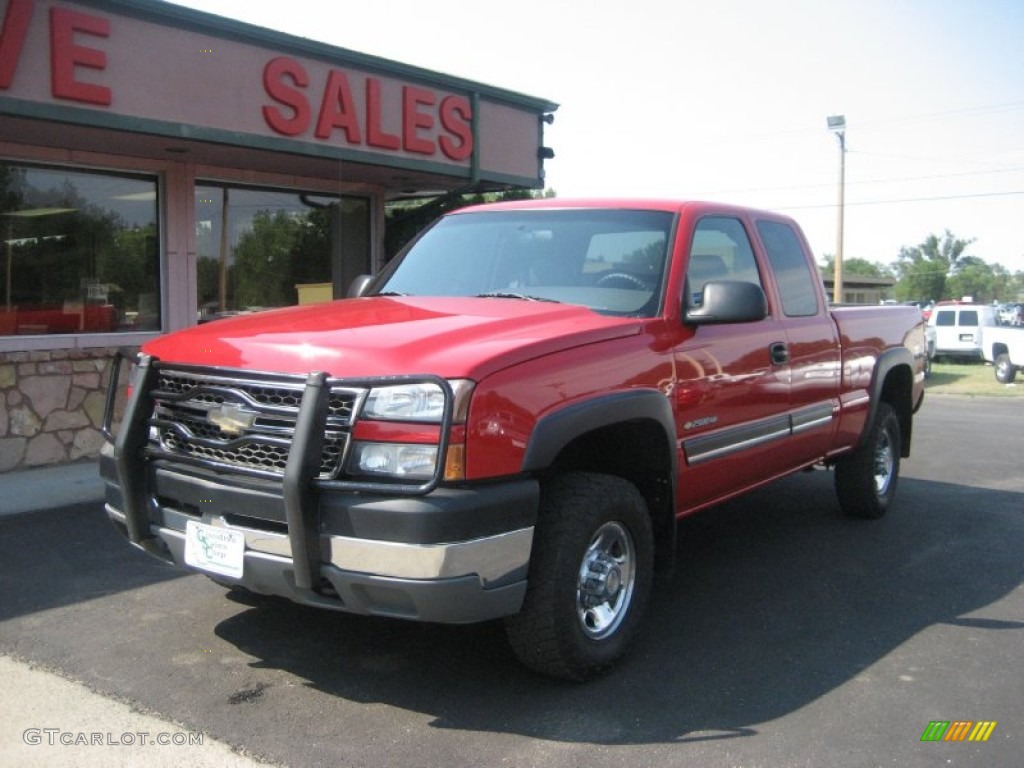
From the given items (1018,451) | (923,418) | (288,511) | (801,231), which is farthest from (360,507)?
(923,418)

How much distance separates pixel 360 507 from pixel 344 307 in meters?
1.48

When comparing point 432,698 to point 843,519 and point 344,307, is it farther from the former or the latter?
point 843,519

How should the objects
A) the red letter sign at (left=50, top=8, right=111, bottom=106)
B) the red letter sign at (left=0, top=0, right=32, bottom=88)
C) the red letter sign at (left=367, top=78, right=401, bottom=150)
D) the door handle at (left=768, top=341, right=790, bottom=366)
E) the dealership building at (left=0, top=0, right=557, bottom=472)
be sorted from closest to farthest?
1. the door handle at (left=768, top=341, right=790, bottom=366)
2. the red letter sign at (left=0, top=0, right=32, bottom=88)
3. the red letter sign at (left=50, top=8, right=111, bottom=106)
4. the dealership building at (left=0, top=0, right=557, bottom=472)
5. the red letter sign at (left=367, top=78, right=401, bottom=150)

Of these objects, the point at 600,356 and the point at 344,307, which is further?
the point at 344,307

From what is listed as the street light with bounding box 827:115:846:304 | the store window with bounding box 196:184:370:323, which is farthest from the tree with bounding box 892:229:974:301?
the store window with bounding box 196:184:370:323

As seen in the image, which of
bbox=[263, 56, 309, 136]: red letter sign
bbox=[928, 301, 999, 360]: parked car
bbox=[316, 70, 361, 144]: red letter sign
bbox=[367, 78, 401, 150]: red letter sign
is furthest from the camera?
bbox=[928, 301, 999, 360]: parked car

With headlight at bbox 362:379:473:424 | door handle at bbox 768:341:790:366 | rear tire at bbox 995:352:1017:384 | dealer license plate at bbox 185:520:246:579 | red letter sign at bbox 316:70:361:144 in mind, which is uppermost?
red letter sign at bbox 316:70:361:144

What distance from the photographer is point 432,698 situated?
148 inches

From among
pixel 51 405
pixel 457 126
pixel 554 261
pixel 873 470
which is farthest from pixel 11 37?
pixel 873 470

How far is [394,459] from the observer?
3.29 m

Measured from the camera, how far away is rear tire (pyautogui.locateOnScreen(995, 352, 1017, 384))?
802 inches

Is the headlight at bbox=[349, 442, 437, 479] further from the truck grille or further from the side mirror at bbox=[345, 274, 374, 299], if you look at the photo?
the side mirror at bbox=[345, 274, 374, 299]

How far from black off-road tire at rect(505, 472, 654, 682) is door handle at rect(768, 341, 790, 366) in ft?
4.80

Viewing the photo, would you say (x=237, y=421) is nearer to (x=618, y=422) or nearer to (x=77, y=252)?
(x=618, y=422)
